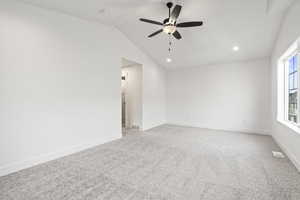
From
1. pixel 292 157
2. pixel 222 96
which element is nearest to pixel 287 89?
pixel 292 157

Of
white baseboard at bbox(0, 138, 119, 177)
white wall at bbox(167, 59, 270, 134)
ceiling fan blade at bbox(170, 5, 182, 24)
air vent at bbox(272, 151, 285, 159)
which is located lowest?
air vent at bbox(272, 151, 285, 159)

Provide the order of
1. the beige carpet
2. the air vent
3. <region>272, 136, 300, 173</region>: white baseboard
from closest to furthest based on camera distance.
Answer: the beige carpet
<region>272, 136, 300, 173</region>: white baseboard
the air vent

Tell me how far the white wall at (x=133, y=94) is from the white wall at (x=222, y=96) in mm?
Result: 1848

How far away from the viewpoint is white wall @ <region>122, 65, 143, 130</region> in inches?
211

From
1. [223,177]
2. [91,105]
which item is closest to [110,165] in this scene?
[91,105]

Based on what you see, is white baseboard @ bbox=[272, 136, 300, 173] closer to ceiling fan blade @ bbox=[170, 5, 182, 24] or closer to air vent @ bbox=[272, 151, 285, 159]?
air vent @ bbox=[272, 151, 285, 159]

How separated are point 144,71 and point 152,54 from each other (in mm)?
721

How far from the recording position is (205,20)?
321 cm

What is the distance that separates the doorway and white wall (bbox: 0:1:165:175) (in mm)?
1226

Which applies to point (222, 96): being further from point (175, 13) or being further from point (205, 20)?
point (175, 13)

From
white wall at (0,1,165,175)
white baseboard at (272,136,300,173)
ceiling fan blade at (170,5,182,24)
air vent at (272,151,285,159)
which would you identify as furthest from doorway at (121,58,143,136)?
→ white baseboard at (272,136,300,173)

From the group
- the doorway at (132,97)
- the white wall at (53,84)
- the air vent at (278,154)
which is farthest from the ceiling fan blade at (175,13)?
the air vent at (278,154)

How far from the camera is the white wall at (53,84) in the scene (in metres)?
2.30

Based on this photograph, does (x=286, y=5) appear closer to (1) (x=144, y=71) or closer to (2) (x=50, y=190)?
(1) (x=144, y=71)
